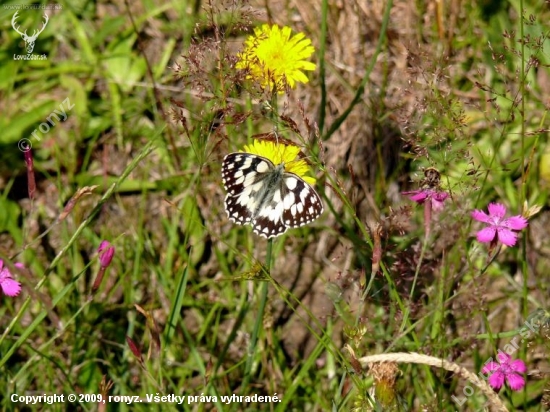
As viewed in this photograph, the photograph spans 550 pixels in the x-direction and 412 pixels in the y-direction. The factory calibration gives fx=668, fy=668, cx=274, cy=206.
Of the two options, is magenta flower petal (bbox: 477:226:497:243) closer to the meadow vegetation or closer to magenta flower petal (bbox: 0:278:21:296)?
the meadow vegetation

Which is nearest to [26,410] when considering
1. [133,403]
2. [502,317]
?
[133,403]

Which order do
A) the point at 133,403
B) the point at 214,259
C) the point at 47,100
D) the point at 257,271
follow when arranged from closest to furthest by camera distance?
the point at 257,271, the point at 133,403, the point at 214,259, the point at 47,100

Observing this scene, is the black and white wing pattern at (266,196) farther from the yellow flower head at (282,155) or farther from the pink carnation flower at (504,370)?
the pink carnation flower at (504,370)

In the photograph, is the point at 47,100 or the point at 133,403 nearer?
the point at 133,403

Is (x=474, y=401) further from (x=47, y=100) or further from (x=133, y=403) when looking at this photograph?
(x=47, y=100)

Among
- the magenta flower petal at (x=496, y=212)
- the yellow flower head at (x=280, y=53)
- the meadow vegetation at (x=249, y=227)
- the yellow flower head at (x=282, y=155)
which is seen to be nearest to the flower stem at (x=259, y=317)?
the meadow vegetation at (x=249, y=227)

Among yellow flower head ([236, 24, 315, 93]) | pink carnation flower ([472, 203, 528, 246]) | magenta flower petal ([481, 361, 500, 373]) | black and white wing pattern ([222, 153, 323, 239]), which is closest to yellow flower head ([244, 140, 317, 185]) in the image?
black and white wing pattern ([222, 153, 323, 239])
